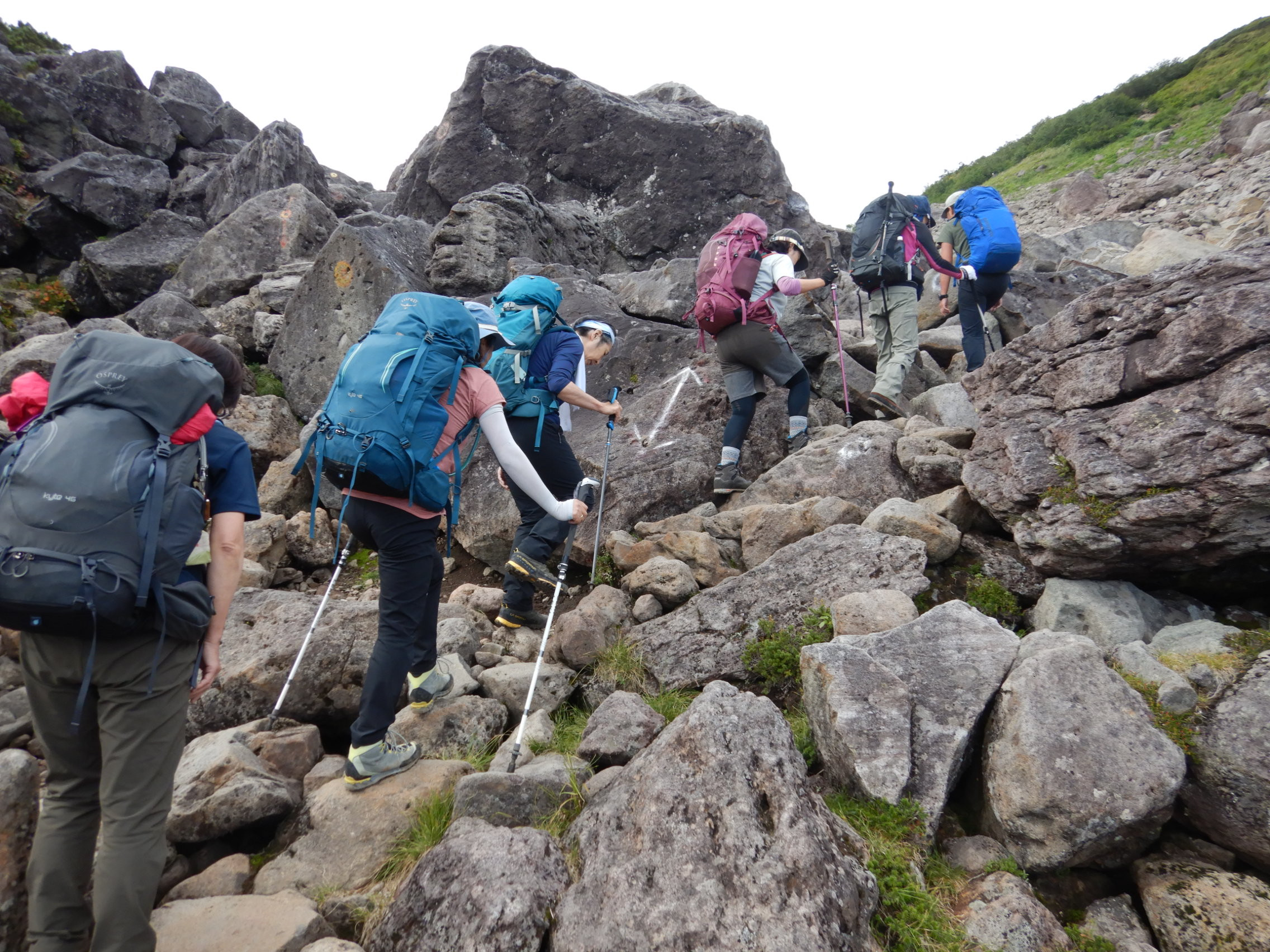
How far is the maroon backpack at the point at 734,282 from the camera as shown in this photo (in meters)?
9.07

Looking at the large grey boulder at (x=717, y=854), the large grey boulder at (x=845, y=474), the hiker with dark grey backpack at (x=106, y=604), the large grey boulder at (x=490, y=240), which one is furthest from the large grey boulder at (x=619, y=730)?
the large grey boulder at (x=490, y=240)

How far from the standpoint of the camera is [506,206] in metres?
14.7

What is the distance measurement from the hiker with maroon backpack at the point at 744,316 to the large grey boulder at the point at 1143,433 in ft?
9.94

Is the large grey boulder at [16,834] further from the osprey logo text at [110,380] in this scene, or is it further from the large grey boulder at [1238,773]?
the large grey boulder at [1238,773]

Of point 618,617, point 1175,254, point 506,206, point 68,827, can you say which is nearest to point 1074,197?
point 1175,254

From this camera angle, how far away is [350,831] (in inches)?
167

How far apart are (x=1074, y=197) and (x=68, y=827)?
38.3m

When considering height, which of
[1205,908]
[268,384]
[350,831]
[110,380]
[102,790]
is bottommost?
[1205,908]

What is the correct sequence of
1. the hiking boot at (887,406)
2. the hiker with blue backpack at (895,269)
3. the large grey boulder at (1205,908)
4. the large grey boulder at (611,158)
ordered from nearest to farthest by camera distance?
1. the large grey boulder at (1205,908)
2. the hiking boot at (887,406)
3. the hiker with blue backpack at (895,269)
4. the large grey boulder at (611,158)

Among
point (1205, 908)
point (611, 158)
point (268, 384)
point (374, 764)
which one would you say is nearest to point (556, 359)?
point (374, 764)

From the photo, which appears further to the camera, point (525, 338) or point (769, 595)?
point (525, 338)

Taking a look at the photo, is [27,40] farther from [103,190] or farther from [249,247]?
[249,247]

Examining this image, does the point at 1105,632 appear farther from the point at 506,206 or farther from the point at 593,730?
the point at 506,206

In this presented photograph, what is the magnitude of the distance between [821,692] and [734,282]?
20.0 feet
